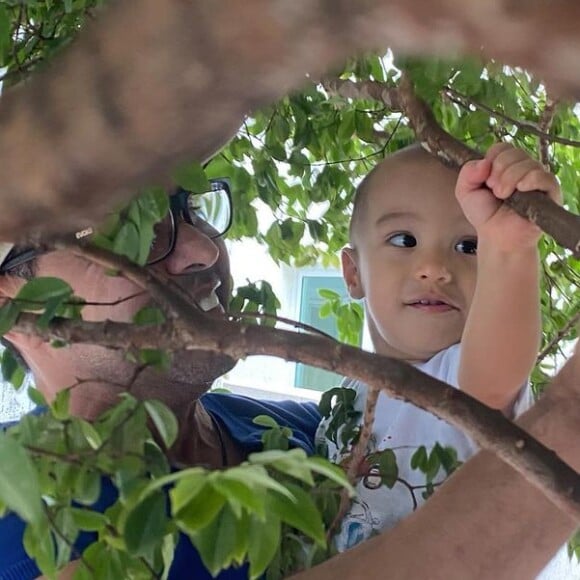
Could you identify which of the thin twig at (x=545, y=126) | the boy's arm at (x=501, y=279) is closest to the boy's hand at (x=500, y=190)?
the boy's arm at (x=501, y=279)

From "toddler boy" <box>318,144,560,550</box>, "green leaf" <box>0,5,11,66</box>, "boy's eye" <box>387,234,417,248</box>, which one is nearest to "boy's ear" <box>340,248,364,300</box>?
"toddler boy" <box>318,144,560,550</box>

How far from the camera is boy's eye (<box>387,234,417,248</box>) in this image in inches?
37.5

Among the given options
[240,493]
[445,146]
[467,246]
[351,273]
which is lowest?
[240,493]

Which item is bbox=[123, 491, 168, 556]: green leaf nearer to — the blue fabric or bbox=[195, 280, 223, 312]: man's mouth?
the blue fabric

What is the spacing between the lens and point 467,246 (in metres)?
0.93

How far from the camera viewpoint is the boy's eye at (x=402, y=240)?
95 cm

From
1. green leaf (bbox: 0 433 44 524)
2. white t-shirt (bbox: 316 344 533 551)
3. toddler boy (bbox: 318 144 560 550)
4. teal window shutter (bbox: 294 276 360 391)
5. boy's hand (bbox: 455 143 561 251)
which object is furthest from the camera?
teal window shutter (bbox: 294 276 360 391)

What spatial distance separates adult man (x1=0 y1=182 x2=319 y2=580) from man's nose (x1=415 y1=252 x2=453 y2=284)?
23cm

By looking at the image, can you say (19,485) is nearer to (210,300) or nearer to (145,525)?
(145,525)

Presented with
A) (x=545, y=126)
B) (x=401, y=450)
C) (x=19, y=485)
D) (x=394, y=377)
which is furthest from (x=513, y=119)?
(x=19, y=485)

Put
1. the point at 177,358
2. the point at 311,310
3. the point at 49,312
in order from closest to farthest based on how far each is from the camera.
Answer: the point at 49,312, the point at 177,358, the point at 311,310

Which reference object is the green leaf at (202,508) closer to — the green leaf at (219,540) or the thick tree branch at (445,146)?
the green leaf at (219,540)

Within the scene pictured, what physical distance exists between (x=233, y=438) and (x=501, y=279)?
47 centimetres

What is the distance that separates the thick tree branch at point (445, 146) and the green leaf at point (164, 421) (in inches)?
8.4
